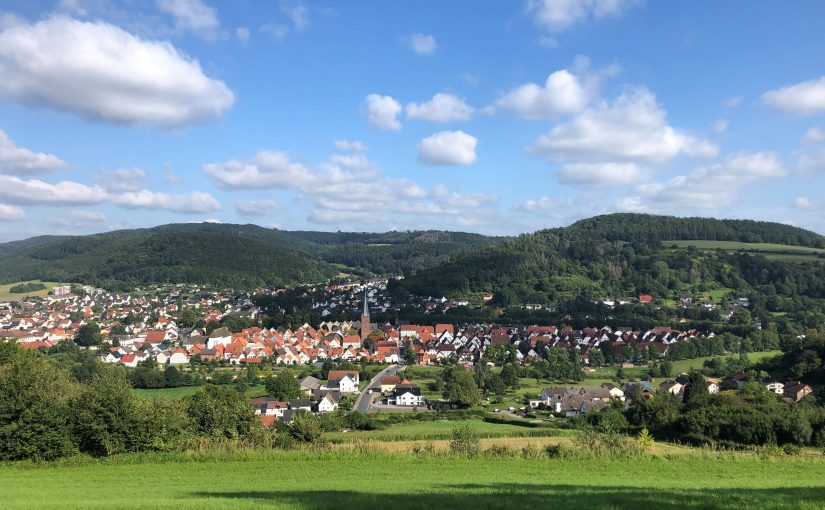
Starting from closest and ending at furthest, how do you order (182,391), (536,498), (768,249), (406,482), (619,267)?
(536,498) → (406,482) → (182,391) → (619,267) → (768,249)

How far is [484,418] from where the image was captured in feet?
106

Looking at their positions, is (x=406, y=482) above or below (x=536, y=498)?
below

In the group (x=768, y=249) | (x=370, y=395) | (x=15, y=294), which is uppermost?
(x=768, y=249)

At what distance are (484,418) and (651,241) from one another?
91.9 m

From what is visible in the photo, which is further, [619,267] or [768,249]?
[768,249]

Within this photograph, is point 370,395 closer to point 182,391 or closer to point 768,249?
point 182,391

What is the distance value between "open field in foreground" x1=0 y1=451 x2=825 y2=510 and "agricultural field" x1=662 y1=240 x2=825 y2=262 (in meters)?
95.6

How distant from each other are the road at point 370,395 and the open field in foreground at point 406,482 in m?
21.6

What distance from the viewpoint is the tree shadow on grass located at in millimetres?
7418

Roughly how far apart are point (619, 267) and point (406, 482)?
312 ft

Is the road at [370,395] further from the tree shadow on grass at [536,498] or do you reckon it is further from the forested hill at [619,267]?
the forested hill at [619,267]

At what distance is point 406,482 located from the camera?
35.8 feet

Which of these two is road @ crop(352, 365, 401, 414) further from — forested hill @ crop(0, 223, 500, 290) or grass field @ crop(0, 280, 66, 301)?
grass field @ crop(0, 280, 66, 301)

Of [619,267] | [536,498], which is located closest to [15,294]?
[619,267]
